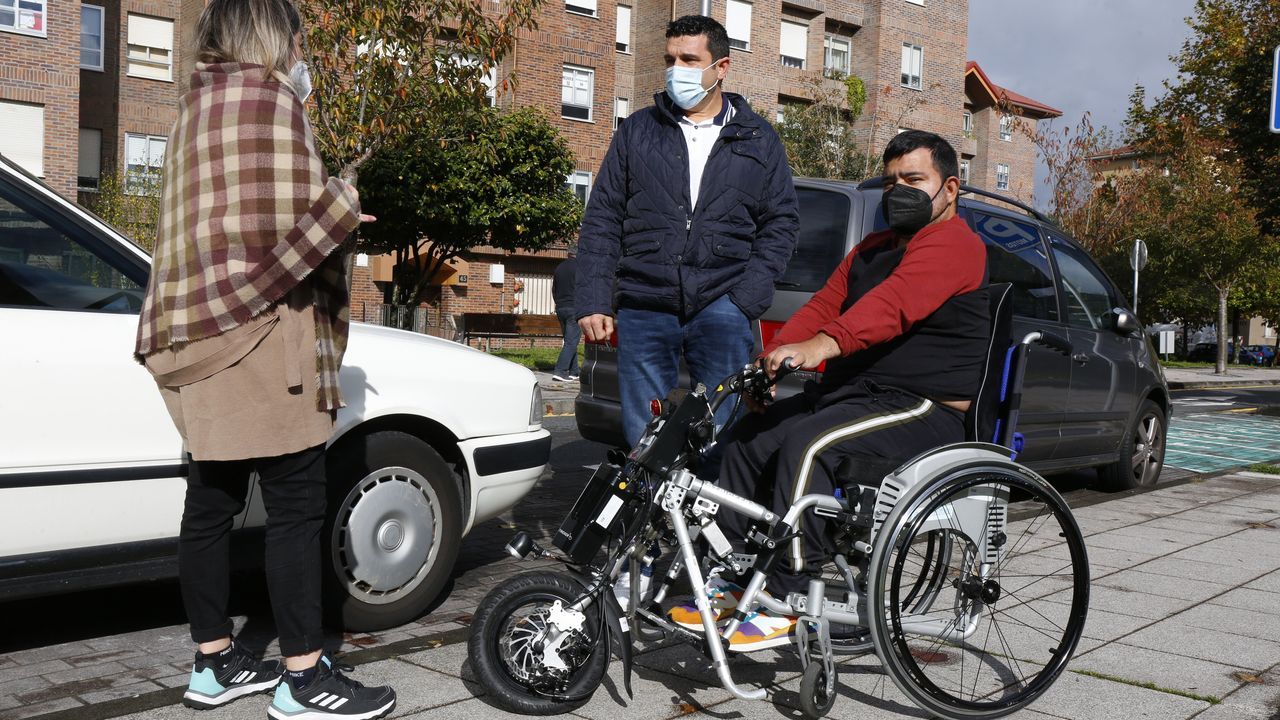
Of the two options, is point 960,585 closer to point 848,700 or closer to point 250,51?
point 848,700

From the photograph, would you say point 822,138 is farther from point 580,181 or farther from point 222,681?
point 222,681

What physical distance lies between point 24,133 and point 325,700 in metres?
25.9

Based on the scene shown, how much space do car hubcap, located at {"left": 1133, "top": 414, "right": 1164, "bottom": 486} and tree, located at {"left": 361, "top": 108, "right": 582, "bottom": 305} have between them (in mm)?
15821

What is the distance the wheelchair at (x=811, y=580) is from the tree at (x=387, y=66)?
1028 cm

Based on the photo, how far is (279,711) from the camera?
3.20m

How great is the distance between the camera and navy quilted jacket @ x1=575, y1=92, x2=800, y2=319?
4.28m

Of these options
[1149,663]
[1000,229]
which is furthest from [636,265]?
[1000,229]

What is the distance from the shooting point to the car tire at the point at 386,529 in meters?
4.06

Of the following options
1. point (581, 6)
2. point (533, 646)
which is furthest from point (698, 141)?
point (581, 6)

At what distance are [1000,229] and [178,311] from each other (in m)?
5.22

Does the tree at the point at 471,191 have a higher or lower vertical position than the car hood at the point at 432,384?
higher

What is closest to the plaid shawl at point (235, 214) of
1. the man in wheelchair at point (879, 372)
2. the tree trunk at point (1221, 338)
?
the man in wheelchair at point (879, 372)

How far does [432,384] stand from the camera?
4387mm

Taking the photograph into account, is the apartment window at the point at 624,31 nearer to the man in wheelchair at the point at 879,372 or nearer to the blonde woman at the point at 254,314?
the man in wheelchair at the point at 879,372
